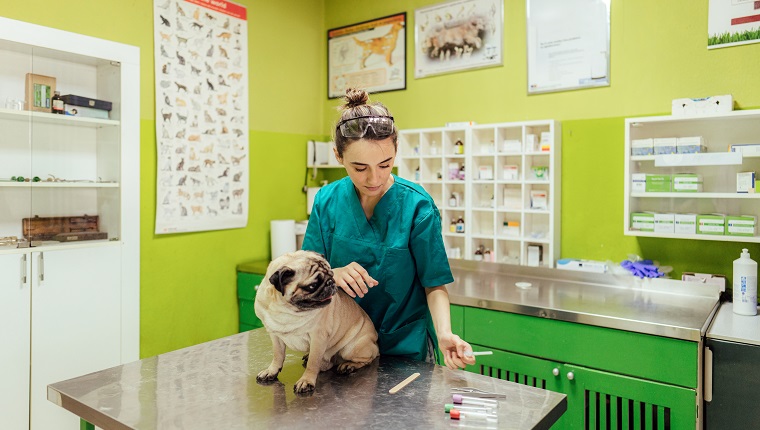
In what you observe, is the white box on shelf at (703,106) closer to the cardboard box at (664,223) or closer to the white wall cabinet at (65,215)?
the cardboard box at (664,223)

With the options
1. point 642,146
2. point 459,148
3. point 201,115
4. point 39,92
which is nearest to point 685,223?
point 642,146

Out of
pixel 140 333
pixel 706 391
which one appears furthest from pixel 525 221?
pixel 140 333

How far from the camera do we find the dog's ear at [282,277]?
1.22 m

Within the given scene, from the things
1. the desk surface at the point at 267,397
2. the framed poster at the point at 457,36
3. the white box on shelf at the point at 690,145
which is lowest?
the desk surface at the point at 267,397

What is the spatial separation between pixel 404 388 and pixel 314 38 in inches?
132

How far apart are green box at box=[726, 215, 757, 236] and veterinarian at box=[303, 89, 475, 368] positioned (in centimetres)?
165

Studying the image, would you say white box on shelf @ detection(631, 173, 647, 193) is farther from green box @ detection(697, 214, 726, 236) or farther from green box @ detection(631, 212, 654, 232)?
green box @ detection(697, 214, 726, 236)

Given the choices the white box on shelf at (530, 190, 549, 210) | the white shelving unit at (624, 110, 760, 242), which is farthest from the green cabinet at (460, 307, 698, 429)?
the white box on shelf at (530, 190, 549, 210)

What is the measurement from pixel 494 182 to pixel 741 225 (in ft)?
4.04

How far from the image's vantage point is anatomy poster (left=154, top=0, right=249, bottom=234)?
9.91 ft

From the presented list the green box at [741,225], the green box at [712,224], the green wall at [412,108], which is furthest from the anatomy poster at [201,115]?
the green box at [741,225]

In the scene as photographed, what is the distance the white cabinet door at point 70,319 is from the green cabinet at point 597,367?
6.22ft

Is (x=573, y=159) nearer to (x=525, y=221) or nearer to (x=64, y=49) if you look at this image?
(x=525, y=221)

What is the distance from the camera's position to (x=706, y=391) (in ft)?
6.39
